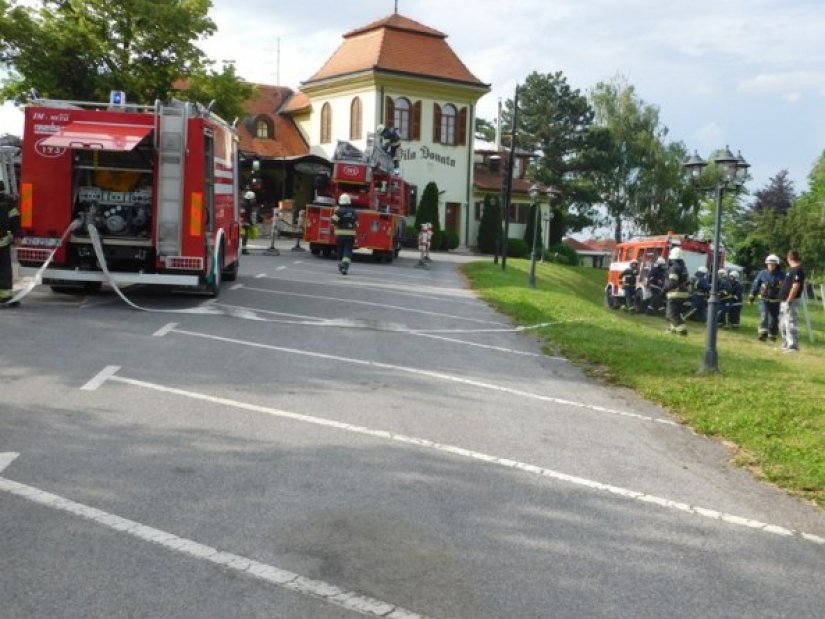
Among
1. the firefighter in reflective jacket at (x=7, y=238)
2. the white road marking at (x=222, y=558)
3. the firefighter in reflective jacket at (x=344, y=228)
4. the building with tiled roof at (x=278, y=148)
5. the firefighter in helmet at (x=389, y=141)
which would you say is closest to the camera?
the white road marking at (x=222, y=558)

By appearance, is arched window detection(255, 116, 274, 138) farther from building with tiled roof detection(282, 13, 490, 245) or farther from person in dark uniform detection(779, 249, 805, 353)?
person in dark uniform detection(779, 249, 805, 353)

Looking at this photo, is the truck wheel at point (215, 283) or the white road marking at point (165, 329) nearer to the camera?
the white road marking at point (165, 329)

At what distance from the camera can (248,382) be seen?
8.97 metres

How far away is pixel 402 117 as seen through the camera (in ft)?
171

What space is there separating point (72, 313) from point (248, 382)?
5.29m

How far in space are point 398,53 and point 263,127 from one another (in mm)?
9247

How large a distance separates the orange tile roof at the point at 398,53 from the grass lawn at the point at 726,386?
113ft

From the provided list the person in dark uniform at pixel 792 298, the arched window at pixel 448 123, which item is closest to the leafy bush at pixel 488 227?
the arched window at pixel 448 123

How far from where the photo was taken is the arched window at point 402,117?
170 ft

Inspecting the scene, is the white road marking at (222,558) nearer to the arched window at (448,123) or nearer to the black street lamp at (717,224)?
the black street lamp at (717,224)

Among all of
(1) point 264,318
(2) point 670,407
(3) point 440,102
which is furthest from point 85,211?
(3) point 440,102

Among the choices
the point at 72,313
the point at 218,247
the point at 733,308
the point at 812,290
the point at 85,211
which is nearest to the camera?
the point at 72,313

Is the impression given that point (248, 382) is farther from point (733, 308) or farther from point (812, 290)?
point (812, 290)

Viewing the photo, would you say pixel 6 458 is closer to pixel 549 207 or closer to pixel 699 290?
pixel 699 290
